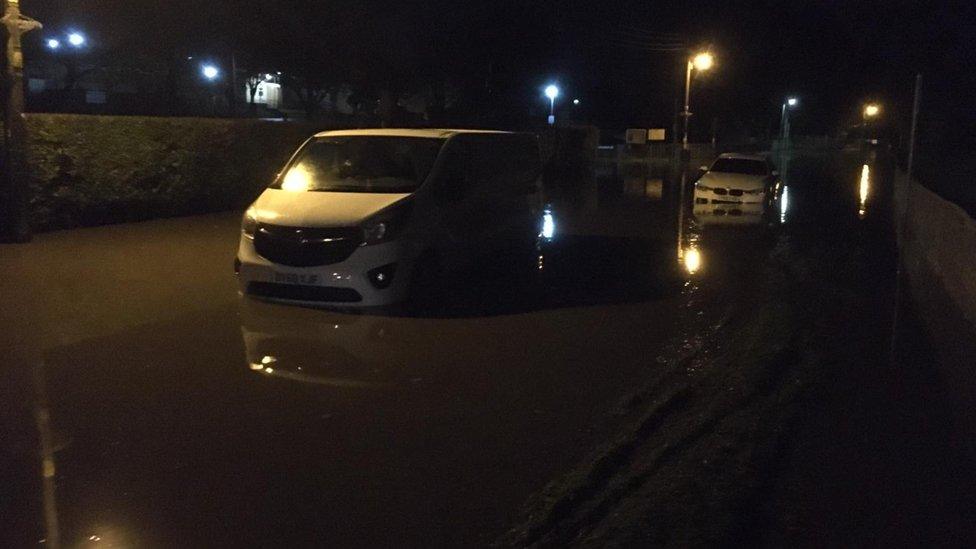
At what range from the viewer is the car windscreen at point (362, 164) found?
10852mm

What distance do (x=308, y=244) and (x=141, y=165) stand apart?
356 inches

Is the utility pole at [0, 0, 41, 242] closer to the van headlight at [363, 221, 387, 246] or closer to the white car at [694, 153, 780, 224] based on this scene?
the van headlight at [363, 221, 387, 246]

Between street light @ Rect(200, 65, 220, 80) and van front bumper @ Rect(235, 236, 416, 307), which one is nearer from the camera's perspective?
van front bumper @ Rect(235, 236, 416, 307)

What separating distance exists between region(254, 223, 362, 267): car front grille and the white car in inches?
552

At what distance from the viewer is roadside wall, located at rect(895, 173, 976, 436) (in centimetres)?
818

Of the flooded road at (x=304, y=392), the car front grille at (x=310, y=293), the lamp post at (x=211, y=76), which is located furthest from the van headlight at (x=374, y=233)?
the lamp post at (x=211, y=76)

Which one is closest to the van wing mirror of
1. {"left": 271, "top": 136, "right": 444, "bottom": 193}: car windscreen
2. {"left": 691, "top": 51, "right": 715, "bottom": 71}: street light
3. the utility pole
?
{"left": 271, "top": 136, "right": 444, "bottom": 193}: car windscreen

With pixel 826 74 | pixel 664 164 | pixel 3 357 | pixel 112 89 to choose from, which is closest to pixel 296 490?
pixel 3 357

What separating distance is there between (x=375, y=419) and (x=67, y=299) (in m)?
5.71

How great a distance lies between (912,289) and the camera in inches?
Result: 513

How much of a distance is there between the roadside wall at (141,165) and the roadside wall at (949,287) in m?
12.9

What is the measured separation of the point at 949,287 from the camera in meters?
12.8

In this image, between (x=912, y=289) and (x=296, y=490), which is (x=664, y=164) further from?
(x=296, y=490)

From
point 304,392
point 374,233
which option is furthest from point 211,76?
point 304,392
